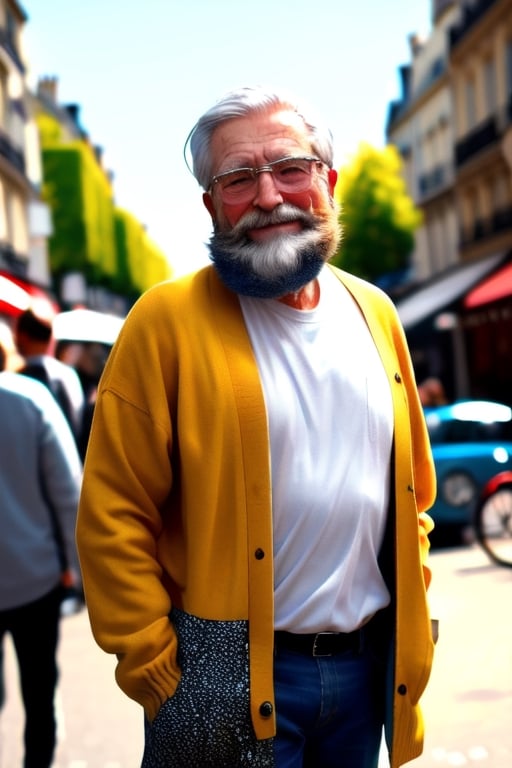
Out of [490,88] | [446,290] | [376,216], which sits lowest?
[446,290]

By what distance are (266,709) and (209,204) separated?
1.04 m

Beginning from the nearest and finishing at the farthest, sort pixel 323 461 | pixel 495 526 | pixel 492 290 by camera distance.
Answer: pixel 323 461 < pixel 495 526 < pixel 492 290

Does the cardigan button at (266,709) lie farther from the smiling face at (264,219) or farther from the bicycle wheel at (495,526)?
the bicycle wheel at (495,526)

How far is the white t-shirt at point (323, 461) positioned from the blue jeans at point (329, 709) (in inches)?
3.3

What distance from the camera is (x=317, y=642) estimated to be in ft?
7.96

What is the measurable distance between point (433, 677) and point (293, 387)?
4.00 meters

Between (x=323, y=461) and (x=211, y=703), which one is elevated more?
(x=323, y=461)

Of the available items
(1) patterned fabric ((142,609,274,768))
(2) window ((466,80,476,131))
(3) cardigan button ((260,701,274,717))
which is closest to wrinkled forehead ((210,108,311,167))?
(1) patterned fabric ((142,609,274,768))

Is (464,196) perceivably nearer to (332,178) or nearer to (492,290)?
(492,290)

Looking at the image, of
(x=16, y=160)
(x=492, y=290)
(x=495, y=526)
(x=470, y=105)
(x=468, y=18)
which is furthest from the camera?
(x=16, y=160)

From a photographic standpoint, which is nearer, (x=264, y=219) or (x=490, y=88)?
(x=264, y=219)

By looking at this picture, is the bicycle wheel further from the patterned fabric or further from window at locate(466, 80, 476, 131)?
window at locate(466, 80, 476, 131)

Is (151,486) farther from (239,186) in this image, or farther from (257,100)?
(257,100)

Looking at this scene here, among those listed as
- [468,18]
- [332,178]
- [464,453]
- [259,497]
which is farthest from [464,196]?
[259,497]
